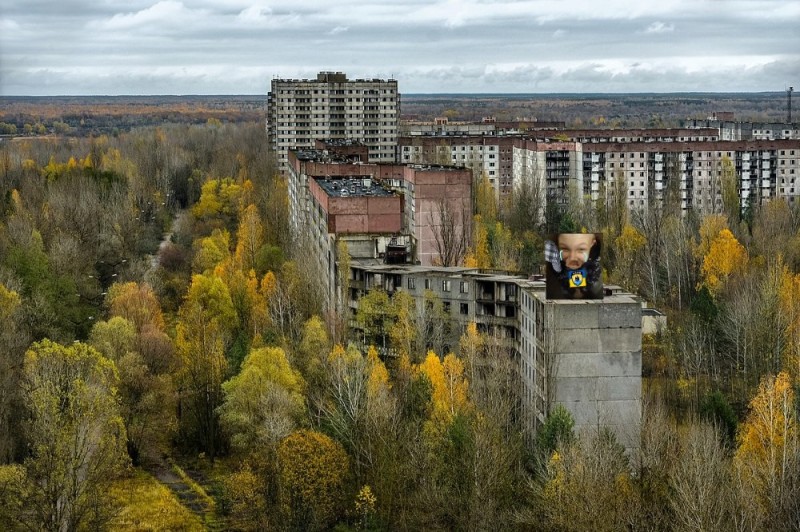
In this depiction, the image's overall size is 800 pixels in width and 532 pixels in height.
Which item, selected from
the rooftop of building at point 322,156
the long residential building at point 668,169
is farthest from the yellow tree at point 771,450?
the long residential building at point 668,169

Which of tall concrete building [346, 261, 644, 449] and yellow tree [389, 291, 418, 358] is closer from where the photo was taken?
tall concrete building [346, 261, 644, 449]

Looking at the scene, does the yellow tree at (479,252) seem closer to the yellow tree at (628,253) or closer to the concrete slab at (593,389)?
the yellow tree at (628,253)

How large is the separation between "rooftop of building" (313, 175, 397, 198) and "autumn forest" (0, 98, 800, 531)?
2702 millimetres

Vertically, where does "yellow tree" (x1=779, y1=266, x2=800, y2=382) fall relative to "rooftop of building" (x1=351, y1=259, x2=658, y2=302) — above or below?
below

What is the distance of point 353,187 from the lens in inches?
1761

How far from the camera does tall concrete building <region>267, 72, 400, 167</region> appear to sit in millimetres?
78062

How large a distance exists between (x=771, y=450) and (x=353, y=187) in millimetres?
24068

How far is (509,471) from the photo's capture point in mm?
24062

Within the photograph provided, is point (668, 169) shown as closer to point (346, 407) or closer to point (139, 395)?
point (139, 395)

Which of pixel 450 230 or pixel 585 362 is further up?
pixel 450 230

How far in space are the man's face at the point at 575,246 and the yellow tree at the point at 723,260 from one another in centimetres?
1934

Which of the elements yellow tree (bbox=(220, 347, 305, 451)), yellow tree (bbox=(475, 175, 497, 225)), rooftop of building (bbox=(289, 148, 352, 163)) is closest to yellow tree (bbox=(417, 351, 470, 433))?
yellow tree (bbox=(220, 347, 305, 451))

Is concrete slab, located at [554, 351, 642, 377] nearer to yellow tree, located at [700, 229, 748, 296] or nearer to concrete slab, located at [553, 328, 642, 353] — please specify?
concrete slab, located at [553, 328, 642, 353]

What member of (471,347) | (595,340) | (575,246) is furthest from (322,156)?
(595,340)
